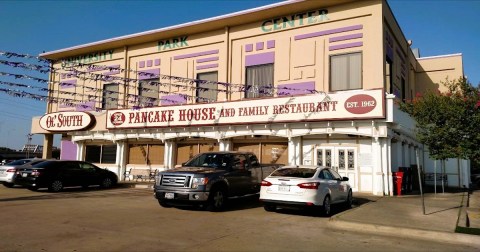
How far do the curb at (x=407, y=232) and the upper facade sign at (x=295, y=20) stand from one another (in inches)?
524

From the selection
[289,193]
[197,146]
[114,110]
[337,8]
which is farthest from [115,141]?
[289,193]

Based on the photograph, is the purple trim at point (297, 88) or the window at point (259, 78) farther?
the window at point (259, 78)

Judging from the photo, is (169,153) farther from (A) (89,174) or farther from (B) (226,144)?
(A) (89,174)

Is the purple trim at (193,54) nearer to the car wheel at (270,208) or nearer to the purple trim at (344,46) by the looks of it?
the purple trim at (344,46)

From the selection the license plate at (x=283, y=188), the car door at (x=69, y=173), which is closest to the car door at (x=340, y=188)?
the license plate at (x=283, y=188)

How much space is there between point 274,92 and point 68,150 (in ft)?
57.2

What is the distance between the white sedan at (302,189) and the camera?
10969mm

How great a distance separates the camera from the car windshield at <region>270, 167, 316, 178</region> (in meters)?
11.6

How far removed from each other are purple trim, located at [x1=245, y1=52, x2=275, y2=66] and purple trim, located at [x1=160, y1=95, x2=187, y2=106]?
4.81 metres

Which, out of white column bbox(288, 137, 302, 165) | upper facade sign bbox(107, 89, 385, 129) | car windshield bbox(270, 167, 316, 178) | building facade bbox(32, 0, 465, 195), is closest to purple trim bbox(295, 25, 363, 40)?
building facade bbox(32, 0, 465, 195)

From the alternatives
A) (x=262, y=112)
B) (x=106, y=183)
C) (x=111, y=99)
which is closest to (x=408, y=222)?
(x=262, y=112)

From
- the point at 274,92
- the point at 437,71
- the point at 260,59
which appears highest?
the point at 437,71

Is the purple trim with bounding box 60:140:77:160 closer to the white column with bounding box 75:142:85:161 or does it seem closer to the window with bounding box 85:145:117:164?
the white column with bounding box 75:142:85:161

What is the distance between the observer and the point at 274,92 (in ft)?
69.6
